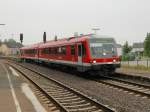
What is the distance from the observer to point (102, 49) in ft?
84.6

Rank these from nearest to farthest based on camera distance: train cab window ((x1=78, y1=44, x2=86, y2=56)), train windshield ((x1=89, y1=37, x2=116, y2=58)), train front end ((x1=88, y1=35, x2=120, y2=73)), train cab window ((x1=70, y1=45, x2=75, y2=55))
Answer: train front end ((x1=88, y1=35, x2=120, y2=73)) < train windshield ((x1=89, y1=37, x2=116, y2=58)) < train cab window ((x1=78, y1=44, x2=86, y2=56)) < train cab window ((x1=70, y1=45, x2=75, y2=55))

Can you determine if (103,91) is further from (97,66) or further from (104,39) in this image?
(104,39)

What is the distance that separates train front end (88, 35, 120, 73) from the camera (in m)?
25.0

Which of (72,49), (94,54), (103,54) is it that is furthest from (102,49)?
(72,49)

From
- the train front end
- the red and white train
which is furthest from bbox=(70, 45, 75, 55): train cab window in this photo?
the train front end

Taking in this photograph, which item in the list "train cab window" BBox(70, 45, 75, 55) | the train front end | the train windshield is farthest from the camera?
"train cab window" BBox(70, 45, 75, 55)

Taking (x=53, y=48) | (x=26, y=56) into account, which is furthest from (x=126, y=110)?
(x=26, y=56)

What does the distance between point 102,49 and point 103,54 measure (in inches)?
16.8

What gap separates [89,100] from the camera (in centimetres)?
1434

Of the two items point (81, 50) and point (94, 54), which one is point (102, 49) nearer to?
point (94, 54)

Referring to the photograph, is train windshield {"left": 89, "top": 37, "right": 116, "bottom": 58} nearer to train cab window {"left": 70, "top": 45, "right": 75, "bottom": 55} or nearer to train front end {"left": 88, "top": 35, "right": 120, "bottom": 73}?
train front end {"left": 88, "top": 35, "right": 120, "bottom": 73}

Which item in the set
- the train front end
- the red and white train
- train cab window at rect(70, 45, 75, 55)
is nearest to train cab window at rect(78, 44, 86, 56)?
the red and white train

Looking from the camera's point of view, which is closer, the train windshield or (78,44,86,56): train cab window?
the train windshield

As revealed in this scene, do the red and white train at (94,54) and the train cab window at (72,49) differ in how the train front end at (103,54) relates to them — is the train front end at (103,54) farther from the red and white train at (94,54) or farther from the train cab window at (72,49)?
the train cab window at (72,49)
